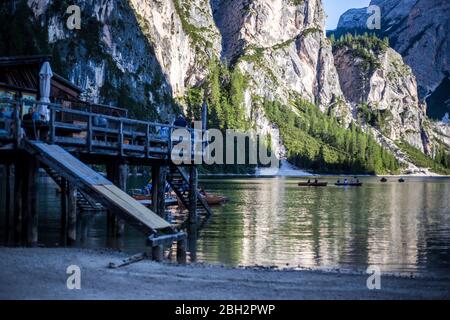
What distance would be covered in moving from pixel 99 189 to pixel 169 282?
7299mm

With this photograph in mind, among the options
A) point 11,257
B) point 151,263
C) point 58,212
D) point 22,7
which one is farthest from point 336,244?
point 22,7

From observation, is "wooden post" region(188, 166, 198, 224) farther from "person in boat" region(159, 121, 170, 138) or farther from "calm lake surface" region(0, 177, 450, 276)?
"person in boat" region(159, 121, 170, 138)

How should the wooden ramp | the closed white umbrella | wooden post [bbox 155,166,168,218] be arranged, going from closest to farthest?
the wooden ramp
the closed white umbrella
wooden post [bbox 155,166,168,218]

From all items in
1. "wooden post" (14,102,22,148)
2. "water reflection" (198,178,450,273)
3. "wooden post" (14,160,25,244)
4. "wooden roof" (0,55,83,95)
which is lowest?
"water reflection" (198,178,450,273)

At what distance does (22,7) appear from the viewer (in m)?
180

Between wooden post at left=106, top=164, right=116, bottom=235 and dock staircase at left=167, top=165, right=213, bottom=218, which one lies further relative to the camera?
dock staircase at left=167, top=165, right=213, bottom=218

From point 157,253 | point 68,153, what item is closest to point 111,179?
point 68,153

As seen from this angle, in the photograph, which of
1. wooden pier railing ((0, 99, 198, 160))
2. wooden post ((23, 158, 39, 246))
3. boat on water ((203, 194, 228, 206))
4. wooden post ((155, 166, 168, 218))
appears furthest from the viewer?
boat on water ((203, 194, 228, 206))

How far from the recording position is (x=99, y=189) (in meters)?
23.2

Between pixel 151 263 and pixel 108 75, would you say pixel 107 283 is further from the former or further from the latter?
pixel 108 75

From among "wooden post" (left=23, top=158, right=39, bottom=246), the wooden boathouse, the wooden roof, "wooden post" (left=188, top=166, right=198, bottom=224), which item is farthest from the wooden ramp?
"wooden post" (left=188, top=166, right=198, bottom=224)

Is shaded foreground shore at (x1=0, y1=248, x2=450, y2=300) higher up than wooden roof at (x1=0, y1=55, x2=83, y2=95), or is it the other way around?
wooden roof at (x1=0, y1=55, x2=83, y2=95)

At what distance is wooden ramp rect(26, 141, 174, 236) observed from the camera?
72.8 ft

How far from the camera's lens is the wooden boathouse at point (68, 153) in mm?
23078
